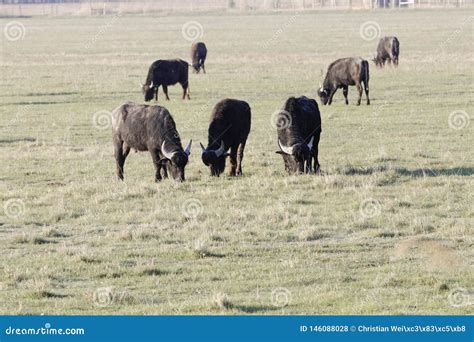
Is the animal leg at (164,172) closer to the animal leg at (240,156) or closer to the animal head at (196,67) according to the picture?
the animal leg at (240,156)

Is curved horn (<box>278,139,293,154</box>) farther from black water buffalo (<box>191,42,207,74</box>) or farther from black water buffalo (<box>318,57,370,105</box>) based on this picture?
black water buffalo (<box>191,42,207,74</box>)

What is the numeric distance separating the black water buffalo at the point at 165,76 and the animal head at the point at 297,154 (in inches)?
597

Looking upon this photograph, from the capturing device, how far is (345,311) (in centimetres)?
980

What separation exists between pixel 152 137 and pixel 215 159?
3.94 feet

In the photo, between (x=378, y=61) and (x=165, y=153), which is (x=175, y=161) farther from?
(x=378, y=61)

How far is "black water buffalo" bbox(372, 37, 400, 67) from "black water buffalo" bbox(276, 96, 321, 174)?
27.6 metres

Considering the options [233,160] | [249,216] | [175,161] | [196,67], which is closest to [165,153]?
Result: [175,161]

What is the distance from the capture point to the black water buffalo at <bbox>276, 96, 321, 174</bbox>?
59.0ft

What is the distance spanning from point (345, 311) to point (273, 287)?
1406 mm

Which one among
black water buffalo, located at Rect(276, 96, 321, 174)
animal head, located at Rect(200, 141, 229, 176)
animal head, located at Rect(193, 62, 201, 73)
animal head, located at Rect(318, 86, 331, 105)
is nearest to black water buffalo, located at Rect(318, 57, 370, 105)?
animal head, located at Rect(318, 86, 331, 105)

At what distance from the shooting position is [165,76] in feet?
110

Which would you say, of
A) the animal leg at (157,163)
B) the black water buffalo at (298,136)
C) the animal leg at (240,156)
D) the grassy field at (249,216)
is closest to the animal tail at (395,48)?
the grassy field at (249,216)

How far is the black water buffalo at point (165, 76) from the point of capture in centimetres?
3309
